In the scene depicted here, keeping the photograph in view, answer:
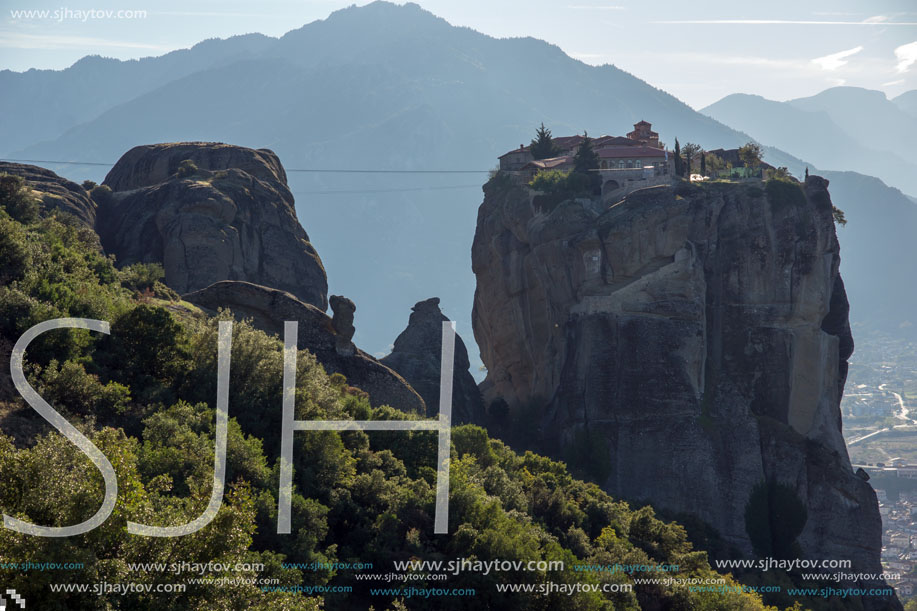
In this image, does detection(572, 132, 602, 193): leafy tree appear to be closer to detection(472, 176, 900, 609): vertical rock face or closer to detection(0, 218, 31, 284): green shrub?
detection(472, 176, 900, 609): vertical rock face

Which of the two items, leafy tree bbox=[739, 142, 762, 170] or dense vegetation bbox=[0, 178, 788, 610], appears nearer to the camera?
dense vegetation bbox=[0, 178, 788, 610]

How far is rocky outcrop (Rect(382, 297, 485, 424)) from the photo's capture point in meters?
59.7

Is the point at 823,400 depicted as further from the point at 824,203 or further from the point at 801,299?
the point at 824,203

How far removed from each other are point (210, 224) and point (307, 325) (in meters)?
16.8

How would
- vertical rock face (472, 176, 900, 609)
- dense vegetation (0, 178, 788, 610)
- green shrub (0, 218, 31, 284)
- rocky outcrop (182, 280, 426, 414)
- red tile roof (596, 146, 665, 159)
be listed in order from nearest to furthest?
dense vegetation (0, 178, 788, 610) → green shrub (0, 218, 31, 284) → rocky outcrop (182, 280, 426, 414) → vertical rock face (472, 176, 900, 609) → red tile roof (596, 146, 665, 159)

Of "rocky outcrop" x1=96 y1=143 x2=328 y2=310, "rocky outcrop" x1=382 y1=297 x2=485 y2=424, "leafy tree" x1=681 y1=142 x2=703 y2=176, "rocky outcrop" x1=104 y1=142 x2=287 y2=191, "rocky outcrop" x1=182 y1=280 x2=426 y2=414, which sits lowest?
"rocky outcrop" x1=382 y1=297 x2=485 y2=424

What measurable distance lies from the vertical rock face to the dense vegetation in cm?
1761

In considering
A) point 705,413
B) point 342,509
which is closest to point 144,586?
point 342,509

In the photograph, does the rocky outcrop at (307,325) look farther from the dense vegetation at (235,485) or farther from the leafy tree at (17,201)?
the leafy tree at (17,201)

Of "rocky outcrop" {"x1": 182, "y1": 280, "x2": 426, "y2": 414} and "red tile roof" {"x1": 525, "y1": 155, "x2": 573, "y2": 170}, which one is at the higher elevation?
"red tile roof" {"x1": 525, "y1": 155, "x2": 573, "y2": 170}

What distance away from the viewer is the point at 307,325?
47219mm

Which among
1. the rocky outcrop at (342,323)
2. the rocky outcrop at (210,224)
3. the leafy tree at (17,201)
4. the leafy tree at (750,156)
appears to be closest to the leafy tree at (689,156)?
the leafy tree at (750,156)

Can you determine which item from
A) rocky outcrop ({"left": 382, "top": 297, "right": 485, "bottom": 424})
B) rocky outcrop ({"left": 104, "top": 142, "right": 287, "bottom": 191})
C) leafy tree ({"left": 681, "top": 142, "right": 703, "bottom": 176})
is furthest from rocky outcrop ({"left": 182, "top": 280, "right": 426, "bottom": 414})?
leafy tree ({"left": 681, "top": 142, "right": 703, "bottom": 176})

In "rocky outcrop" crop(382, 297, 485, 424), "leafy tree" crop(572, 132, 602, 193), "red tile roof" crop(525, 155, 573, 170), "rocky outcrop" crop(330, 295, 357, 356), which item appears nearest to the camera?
"rocky outcrop" crop(330, 295, 357, 356)
